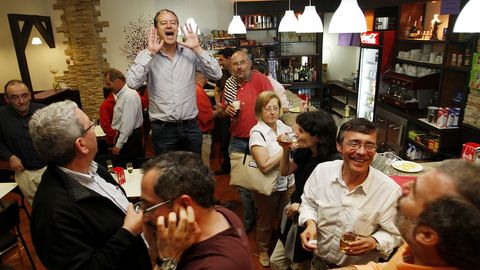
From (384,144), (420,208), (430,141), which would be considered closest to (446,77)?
(430,141)

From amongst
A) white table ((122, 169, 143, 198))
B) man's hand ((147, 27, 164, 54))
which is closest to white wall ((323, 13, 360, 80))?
man's hand ((147, 27, 164, 54))

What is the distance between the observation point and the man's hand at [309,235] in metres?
1.76

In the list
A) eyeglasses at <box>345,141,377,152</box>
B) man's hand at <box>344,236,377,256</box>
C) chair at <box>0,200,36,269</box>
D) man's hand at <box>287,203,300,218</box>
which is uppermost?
eyeglasses at <box>345,141,377,152</box>

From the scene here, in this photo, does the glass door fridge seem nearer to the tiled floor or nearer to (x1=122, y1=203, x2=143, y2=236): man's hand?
the tiled floor

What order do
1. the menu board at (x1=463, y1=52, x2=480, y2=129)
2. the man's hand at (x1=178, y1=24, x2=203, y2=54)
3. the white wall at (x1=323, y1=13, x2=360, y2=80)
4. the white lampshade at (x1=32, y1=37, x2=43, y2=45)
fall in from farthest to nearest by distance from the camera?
1. the white wall at (x1=323, y1=13, x2=360, y2=80)
2. the white lampshade at (x1=32, y1=37, x2=43, y2=45)
3. the menu board at (x1=463, y1=52, x2=480, y2=129)
4. the man's hand at (x1=178, y1=24, x2=203, y2=54)

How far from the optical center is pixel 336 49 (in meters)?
8.14

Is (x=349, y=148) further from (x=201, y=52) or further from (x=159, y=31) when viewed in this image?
(x=159, y=31)

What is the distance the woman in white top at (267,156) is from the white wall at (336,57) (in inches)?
222

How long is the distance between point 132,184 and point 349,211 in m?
1.90

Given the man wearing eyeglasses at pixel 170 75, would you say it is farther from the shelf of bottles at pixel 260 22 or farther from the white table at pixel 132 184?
the shelf of bottles at pixel 260 22

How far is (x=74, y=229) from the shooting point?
139 centimetres

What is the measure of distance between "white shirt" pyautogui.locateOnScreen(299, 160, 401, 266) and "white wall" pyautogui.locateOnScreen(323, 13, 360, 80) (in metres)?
6.52

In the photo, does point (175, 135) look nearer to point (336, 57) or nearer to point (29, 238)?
point (29, 238)

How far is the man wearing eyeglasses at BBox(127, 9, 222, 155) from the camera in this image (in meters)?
2.79
